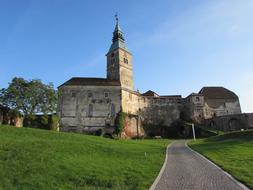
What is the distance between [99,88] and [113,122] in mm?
9631

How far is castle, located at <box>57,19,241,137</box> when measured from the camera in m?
71.4

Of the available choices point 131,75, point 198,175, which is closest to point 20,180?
point 198,175

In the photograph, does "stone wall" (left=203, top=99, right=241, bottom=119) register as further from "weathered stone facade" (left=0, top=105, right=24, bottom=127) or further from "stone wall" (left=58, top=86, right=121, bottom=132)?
"weathered stone facade" (left=0, top=105, right=24, bottom=127)

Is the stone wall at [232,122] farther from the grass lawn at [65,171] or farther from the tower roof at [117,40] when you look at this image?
the grass lawn at [65,171]

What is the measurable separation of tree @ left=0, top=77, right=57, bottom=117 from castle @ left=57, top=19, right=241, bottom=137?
1210 cm

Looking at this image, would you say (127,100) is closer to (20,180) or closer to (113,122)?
(113,122)

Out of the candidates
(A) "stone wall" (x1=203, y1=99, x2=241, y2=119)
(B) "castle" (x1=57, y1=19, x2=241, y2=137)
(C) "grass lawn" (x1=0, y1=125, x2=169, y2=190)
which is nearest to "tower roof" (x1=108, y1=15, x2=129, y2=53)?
(B) "castle" (x1=57, y1=19, x2=241, y2=137)

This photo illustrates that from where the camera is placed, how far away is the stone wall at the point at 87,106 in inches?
2778

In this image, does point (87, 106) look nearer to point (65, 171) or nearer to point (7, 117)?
point (7, 117)

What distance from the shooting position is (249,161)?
22297 millimetres

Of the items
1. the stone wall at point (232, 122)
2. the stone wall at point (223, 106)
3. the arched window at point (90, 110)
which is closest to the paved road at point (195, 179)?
the arched window at point (90, 110)

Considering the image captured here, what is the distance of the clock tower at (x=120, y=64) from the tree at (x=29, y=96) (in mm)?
26275

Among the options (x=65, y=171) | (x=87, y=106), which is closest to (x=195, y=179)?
(x=65, y=171)

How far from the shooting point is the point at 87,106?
72.7 meters
